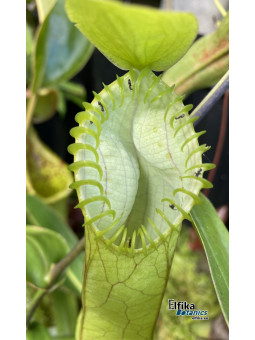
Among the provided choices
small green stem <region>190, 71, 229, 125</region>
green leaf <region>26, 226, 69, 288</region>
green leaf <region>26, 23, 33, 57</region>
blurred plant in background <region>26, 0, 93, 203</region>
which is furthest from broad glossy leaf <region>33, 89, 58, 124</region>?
small green stem <region>190, 71, 229, 125</region>

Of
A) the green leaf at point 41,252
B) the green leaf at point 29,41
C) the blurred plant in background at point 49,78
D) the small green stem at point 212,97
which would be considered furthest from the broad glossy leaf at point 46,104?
the small green stem at point 212,97

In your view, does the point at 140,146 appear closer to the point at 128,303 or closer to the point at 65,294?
the point at 128,303

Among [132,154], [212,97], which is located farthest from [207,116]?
[132,154]

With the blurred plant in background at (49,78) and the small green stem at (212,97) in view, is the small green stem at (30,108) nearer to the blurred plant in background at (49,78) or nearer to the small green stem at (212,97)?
the blurred plant in background at (49,78)

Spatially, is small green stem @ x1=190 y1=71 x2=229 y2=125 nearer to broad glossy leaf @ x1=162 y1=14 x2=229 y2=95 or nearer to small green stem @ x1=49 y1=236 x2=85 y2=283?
broad glossy leaf @ x1=162 y1=14 x2=229 y2=95

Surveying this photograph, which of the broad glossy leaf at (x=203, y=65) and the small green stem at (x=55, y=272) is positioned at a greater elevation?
the broad glossy leaf at (x=203, y=65)

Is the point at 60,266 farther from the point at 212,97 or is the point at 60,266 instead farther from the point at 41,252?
the point at 212,97

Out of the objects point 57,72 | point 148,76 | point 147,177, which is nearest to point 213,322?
point 147,177
